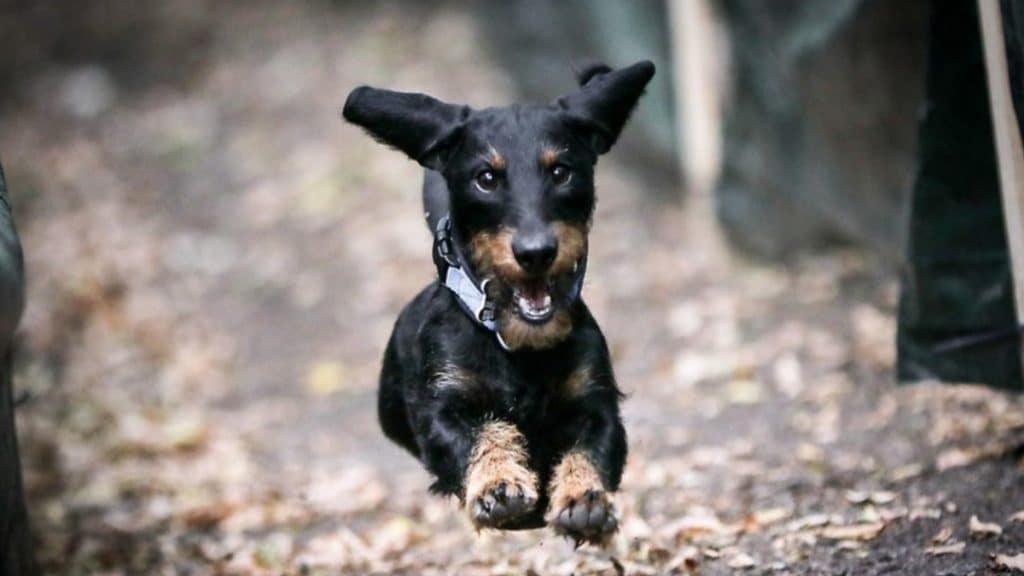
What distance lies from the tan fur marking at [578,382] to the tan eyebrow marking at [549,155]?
26.2 inches

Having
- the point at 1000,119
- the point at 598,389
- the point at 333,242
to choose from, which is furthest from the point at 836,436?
the point at 333,242

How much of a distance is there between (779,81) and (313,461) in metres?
4.00

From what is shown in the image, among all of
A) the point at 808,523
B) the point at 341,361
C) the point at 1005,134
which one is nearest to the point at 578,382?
the point at 808,523

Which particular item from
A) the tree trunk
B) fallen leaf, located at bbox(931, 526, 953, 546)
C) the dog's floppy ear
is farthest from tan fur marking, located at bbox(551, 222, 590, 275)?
fallen leaf, located at bbox(931, 526, 953, 546)

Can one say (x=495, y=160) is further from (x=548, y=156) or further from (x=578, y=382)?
(x=578, y=382)

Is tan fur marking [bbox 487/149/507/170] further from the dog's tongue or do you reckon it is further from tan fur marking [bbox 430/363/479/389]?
tan fur marking [bbox 430/363/479/389]

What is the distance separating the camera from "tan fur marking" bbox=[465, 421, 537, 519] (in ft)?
14.0

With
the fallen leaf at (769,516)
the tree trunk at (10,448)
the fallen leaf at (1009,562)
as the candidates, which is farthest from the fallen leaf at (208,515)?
the fallen leaf at (1009,562)

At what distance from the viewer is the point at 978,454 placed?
6.48m

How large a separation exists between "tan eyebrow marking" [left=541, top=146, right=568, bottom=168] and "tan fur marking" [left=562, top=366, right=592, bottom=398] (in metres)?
0.67

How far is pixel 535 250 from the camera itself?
157 inches

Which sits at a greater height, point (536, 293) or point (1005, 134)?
point (1005, 134)

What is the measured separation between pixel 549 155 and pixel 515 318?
0.49m

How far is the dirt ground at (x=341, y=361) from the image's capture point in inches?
239
